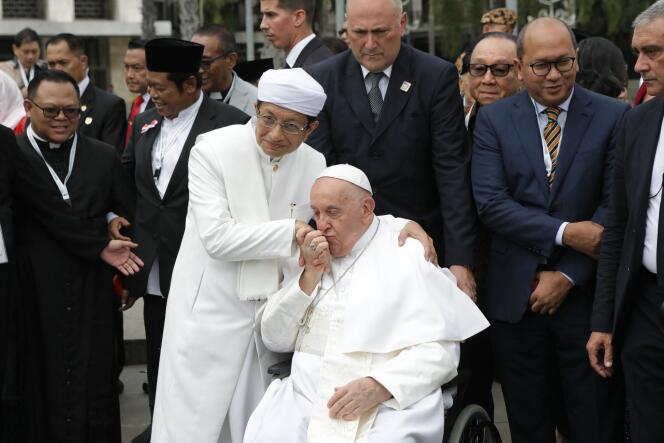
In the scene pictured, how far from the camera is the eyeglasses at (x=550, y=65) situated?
4719 mm

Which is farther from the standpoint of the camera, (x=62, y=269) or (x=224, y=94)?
(x=224, y=94)

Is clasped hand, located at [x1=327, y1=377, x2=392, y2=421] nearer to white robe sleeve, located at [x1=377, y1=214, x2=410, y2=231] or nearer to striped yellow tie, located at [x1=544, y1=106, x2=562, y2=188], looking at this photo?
white robe sleeve, located at [x1=377, y1=214, x2=410, y2=231]

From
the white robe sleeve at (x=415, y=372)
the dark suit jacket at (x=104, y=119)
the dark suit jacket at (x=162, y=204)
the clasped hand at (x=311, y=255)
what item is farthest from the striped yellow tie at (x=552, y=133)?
the dark suit jacket at (x=104, y=119)

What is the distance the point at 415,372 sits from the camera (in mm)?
4137

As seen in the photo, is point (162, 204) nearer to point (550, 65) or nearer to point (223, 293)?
point (223, 293)

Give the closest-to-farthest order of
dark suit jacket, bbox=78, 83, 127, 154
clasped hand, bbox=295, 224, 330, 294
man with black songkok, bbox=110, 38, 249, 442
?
clasped hand, bbox=295, 224, 330, 294 < man with black songkok, bbox=110, 38, 249, 442 < dark suit jacket, bbox=78, 83, 127, 154

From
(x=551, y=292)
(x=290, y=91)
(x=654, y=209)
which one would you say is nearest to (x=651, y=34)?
(x=654, y=209)

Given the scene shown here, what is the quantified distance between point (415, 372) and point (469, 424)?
Answer: 0.45 metres

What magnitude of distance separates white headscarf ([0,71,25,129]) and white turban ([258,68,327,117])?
9.32 ft

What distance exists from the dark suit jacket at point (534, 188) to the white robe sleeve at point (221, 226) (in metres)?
0.98

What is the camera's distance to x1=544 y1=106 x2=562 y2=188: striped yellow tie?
15.8 ft

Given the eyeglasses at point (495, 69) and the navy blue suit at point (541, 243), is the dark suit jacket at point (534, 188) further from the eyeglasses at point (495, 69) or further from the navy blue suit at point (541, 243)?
the eyeglasses at point (495, 69)

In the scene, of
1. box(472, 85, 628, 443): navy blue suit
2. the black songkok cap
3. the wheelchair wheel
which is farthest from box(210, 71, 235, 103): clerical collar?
the wheelchair wheel

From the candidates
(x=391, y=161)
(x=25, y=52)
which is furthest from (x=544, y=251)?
(x=25, y=52)
